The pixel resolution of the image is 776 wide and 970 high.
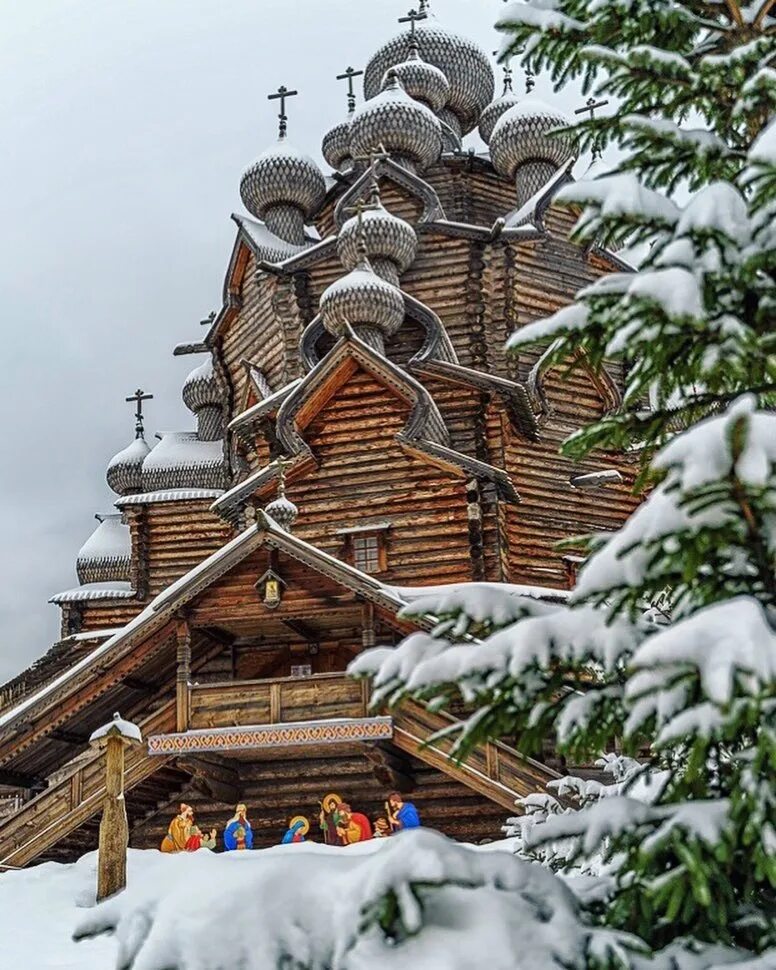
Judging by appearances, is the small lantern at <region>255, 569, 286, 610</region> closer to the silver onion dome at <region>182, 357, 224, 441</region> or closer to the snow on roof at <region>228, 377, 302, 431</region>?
the snow on roof at <region>228, 377, 302, 431</region>

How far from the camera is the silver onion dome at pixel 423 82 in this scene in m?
23.6

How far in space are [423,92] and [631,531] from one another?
22193mm

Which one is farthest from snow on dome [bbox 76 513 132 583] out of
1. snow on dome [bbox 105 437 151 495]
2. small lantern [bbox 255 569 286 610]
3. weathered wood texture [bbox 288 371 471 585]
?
small lantern [bbox 255 569 286 610]

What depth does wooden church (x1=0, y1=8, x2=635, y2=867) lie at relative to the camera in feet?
41.8

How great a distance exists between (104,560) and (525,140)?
11.8m

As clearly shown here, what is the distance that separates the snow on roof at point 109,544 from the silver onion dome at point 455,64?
10.8 metres

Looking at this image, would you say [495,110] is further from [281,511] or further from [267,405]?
[281,511]

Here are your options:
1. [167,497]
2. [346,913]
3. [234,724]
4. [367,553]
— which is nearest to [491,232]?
[367,553]

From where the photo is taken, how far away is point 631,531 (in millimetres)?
3004

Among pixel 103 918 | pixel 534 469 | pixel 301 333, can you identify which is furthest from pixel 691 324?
pixel 301 333

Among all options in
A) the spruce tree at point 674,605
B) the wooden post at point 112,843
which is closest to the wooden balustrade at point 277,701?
the wooden post at point 112,843

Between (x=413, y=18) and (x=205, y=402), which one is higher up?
(x=413, y=18)

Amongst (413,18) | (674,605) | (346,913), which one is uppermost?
(413,18)

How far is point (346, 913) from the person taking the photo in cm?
309
